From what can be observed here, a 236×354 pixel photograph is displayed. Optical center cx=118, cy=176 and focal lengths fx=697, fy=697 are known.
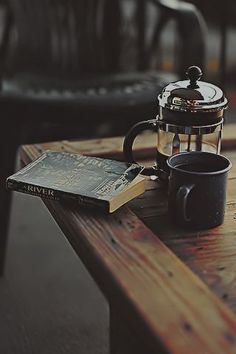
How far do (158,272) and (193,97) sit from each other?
1.10ft

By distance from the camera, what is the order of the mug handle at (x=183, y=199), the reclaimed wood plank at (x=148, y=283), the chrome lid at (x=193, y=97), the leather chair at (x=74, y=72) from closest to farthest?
1. the reclaimed wood plank at (x=148, y=283)
2. the mug handle at (x=183, y=199)
3. the chrome lid at (x=193, y=97)
4. the leather chair at (x=74, y=72)

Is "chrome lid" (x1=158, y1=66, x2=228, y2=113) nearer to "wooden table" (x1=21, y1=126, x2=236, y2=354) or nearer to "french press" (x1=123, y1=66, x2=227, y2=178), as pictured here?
"french press" (x1=123, y1=66, x2=227, y2=178)

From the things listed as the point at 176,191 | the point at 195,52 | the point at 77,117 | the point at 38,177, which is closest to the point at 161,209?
the point at 176,191

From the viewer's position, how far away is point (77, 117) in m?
1.78

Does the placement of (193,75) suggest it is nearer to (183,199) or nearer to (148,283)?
(183,199)

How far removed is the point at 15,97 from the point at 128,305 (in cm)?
110

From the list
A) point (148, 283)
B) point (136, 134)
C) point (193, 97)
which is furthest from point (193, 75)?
point (148, 283)

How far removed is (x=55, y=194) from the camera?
1.02 meters

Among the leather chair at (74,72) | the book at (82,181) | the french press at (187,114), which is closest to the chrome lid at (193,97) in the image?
the french press at (187,114)

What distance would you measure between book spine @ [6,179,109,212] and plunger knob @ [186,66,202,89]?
252 millimetres

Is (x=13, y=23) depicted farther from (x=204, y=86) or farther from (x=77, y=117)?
(x=204, y=86)

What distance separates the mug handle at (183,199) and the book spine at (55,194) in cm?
10

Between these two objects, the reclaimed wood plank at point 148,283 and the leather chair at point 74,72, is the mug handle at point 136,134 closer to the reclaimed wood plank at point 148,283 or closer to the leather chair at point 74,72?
the reclaimed wood plank at point 148,283

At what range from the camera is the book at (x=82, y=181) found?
1002mm
